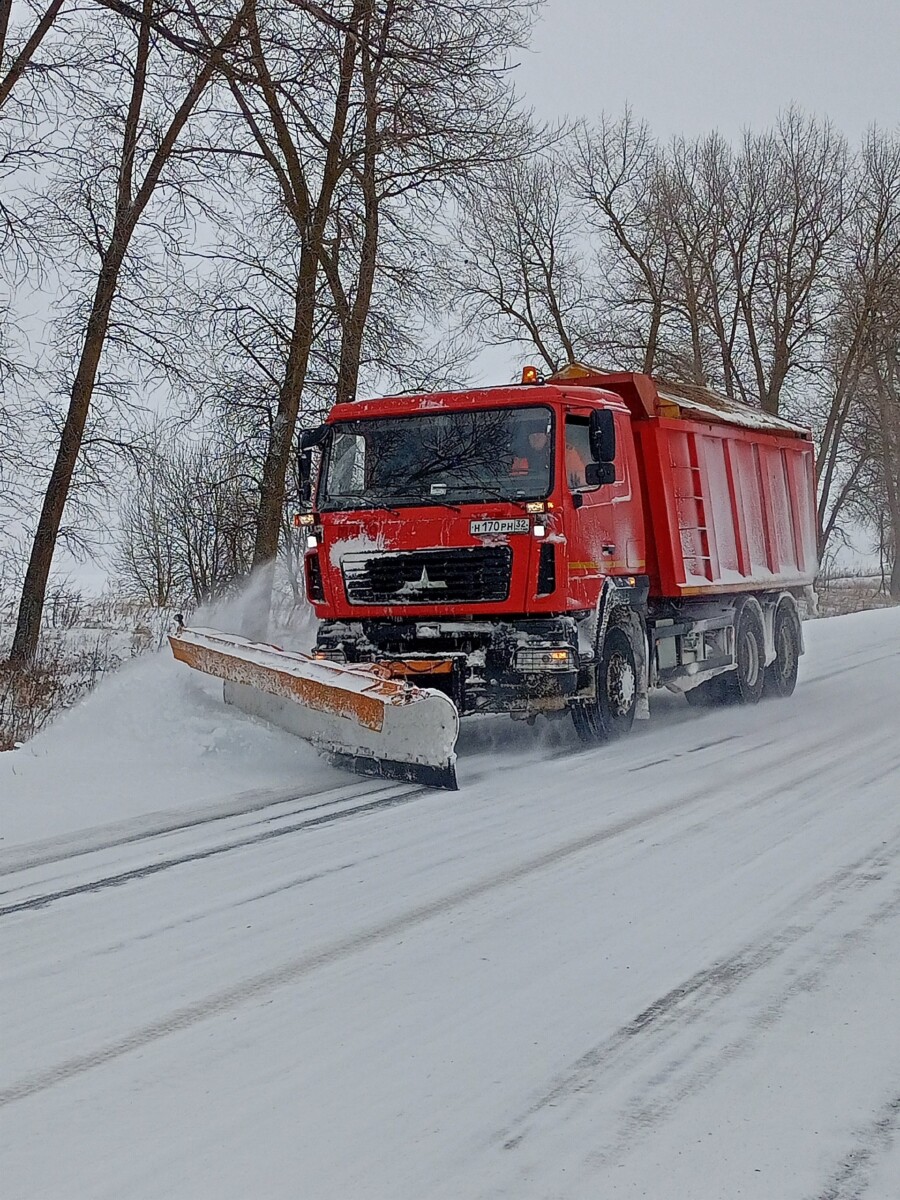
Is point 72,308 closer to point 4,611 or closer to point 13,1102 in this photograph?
point 4,611

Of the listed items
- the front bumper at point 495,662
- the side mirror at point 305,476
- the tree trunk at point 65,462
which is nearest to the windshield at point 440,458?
→ the side mirror at point 305,476

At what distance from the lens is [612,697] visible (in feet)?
34.2

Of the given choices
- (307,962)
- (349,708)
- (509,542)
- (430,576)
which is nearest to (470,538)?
(509,542)

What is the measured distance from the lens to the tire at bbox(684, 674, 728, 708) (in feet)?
44.1

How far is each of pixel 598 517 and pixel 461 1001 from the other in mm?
6316

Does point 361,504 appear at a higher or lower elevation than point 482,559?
higher

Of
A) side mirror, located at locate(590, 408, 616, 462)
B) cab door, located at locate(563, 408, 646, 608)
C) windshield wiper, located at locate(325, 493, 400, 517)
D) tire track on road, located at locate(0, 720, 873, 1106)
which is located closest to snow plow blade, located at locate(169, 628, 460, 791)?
windshield wiper, located at locate(325, 493, 400, 517)

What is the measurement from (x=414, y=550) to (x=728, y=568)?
419 centimetres

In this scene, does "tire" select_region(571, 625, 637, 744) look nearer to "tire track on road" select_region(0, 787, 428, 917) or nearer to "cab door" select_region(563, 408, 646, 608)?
"cab door" select_region(563, 408, 646, 608)

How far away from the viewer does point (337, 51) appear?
11.5m

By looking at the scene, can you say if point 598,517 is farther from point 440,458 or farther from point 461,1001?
point 461,1001

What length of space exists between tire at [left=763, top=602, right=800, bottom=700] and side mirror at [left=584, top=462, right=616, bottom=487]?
4.99 metres

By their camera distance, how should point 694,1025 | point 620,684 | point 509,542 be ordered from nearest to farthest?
point 694,1025 < point 509,542 < point 620,684

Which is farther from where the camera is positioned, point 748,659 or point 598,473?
point 748,659
